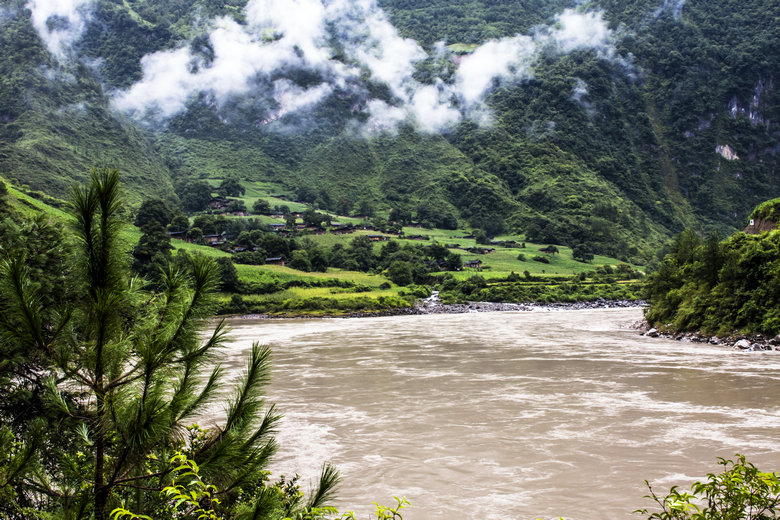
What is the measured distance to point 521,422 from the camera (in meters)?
17.2

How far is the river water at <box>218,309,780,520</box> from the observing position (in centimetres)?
1204

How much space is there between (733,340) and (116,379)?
116 feet

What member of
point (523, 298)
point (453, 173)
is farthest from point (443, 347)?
point (453, 173)

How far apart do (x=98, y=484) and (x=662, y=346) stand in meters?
34.3

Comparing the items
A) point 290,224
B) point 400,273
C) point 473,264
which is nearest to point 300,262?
point 400,273

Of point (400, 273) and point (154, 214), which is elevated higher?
point (154, 214)

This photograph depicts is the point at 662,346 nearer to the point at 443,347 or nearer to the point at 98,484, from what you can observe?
the point at 443,347

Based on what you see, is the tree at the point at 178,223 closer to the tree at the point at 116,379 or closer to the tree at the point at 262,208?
the tree at the point at 262,208

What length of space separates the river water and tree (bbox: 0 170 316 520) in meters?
7.22

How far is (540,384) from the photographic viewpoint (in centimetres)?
2280

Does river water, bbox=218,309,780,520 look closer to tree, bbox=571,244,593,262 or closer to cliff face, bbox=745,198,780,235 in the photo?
cliff face, bbox=745,198,780,235

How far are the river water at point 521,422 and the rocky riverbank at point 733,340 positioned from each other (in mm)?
1208

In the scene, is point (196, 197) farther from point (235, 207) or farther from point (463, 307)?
point (463, 307)

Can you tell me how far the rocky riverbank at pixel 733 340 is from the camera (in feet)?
99.6
